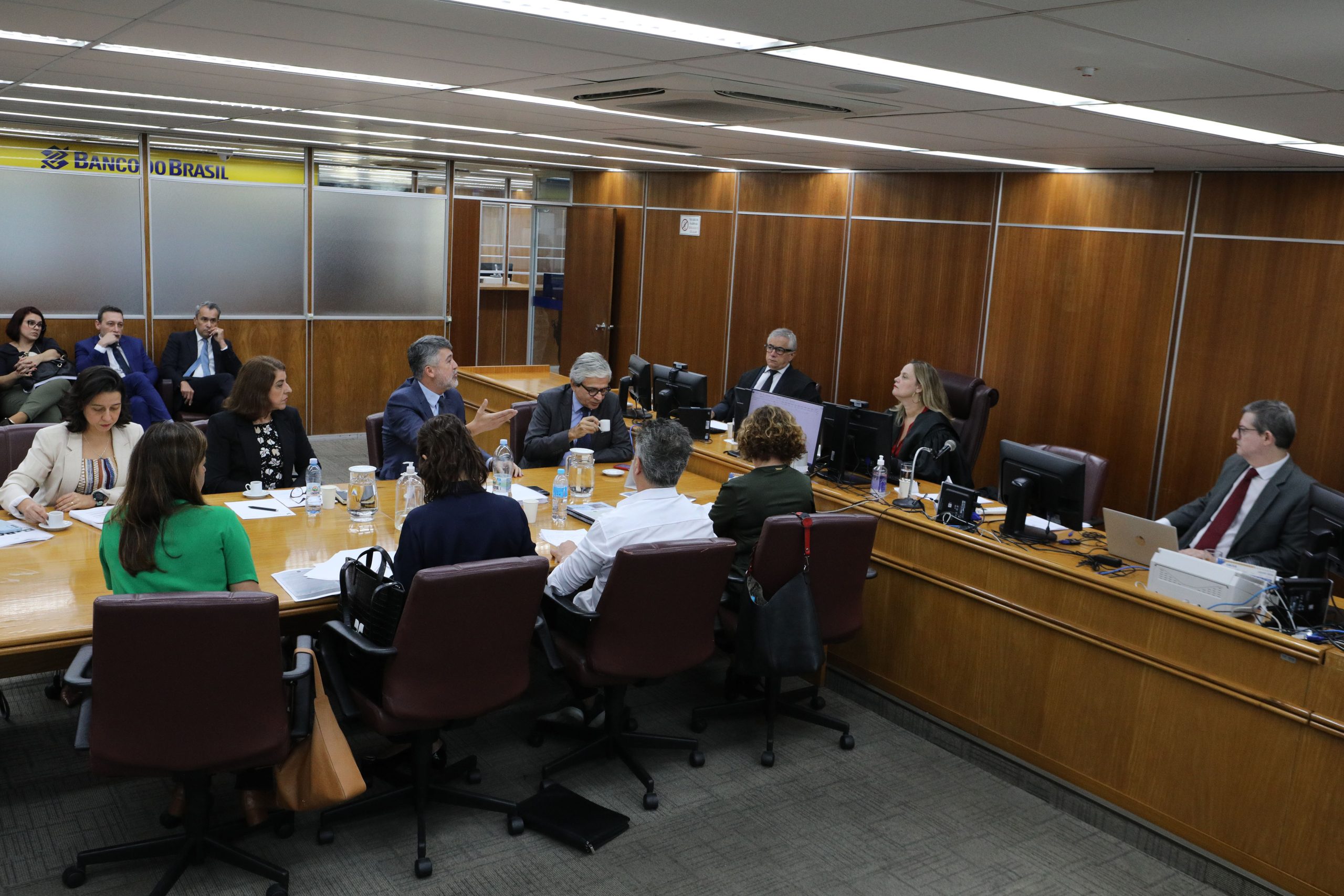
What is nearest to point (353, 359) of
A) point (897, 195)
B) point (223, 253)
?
point (223, 253)

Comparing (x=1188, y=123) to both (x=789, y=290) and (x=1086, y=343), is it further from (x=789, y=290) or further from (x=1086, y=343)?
(x=789, y=290)

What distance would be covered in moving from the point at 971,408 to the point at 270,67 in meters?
4.67

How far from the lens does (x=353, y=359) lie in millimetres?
9953

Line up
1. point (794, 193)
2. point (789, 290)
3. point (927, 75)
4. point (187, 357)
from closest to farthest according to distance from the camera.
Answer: point (927, 75)
point (187, 357)
point (794, 193)
point (789, 290)

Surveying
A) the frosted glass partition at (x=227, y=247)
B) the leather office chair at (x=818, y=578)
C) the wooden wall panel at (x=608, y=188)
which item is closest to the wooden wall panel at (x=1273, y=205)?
the leather office chair at (x=818, y=578)

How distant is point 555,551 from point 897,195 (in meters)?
5.26

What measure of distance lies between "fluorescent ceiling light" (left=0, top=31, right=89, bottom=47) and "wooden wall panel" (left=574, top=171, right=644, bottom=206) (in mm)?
7135

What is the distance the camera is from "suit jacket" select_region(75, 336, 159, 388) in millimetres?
7969

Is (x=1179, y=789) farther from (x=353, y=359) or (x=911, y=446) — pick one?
(x=353, y=359)

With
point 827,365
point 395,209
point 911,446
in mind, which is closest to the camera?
point 911,446

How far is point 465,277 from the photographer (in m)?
10.5

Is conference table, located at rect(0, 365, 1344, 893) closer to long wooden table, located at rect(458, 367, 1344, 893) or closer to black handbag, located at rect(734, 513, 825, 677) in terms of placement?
long wooden table, located at rect(458, 367, 1344, 893)

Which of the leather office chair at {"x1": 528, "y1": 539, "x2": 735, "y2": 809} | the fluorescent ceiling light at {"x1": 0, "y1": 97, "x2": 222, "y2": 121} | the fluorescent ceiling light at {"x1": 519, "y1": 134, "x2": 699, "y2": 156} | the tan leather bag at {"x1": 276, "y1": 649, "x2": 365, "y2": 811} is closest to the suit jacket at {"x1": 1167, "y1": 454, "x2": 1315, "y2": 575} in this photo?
the leather office chair at {"x1": 528, "y1": 539, "x2": 735, "y2": 809}

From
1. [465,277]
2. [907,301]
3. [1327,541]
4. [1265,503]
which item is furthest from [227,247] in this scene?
[1327,541]
